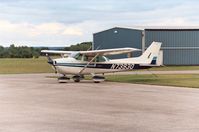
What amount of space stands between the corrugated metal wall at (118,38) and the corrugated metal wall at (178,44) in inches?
49.8

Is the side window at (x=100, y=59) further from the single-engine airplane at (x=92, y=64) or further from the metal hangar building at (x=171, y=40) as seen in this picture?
the metal hangar building at (x=171, y=40)

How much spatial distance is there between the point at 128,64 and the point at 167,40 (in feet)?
84.4

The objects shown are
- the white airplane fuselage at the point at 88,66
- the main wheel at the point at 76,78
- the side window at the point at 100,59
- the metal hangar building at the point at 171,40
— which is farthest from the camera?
the metal hangar building at the point at 171,40

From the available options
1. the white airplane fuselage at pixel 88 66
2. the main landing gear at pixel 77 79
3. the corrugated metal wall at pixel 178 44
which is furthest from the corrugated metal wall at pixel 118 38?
the main landing gear at pixel 77 79

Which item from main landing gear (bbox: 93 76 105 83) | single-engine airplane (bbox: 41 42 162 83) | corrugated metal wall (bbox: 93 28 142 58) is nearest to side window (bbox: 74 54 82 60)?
single-engine airplane (bbox: 41 42 162 83)

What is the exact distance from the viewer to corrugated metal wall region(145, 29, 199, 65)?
174 ft

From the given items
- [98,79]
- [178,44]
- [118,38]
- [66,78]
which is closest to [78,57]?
[66,78]

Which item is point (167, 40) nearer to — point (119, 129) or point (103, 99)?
point (103, 99)

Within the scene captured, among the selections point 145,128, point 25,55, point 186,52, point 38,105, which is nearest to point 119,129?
point 145,128

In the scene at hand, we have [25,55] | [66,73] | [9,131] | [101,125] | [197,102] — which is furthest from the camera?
[25,55]

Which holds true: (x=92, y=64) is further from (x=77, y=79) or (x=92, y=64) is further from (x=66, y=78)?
(x=66, y=78)

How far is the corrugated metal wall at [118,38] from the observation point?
172 feet

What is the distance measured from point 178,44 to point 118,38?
713cm

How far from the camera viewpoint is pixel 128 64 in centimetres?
2894
